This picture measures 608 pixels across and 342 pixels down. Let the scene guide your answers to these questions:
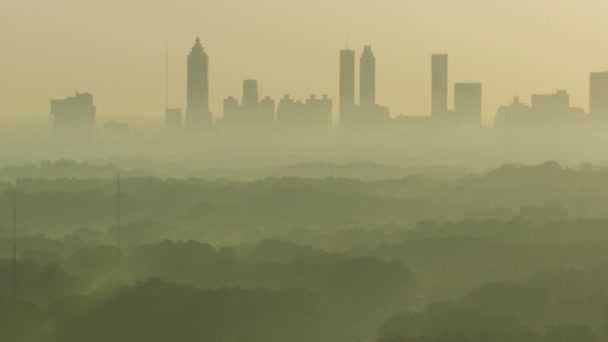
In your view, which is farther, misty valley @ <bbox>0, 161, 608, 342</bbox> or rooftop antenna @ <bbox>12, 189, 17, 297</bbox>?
rooftop antenna @ <bbox>12, 189, 17, 297</bbox>

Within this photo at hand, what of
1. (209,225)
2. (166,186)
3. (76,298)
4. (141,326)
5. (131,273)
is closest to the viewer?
(141,326)

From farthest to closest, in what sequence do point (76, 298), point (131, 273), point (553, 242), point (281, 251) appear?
1. point (553, 242)
2. point (281, 251)
3. point (131, 273)
4. point (76, 298)

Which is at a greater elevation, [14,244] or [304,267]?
[304,267]

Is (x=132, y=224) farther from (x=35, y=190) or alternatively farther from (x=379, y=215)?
(x=35, y=190)

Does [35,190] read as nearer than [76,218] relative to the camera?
No

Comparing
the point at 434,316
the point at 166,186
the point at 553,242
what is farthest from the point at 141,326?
the point at 166,186

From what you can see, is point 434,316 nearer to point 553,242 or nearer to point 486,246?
point 486,246

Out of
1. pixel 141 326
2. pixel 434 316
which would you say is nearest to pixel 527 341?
pixel 434 316

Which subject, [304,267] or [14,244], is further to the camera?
[14,244]

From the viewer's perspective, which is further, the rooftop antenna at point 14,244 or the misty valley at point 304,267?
the rooftop antenna at point 14,244
